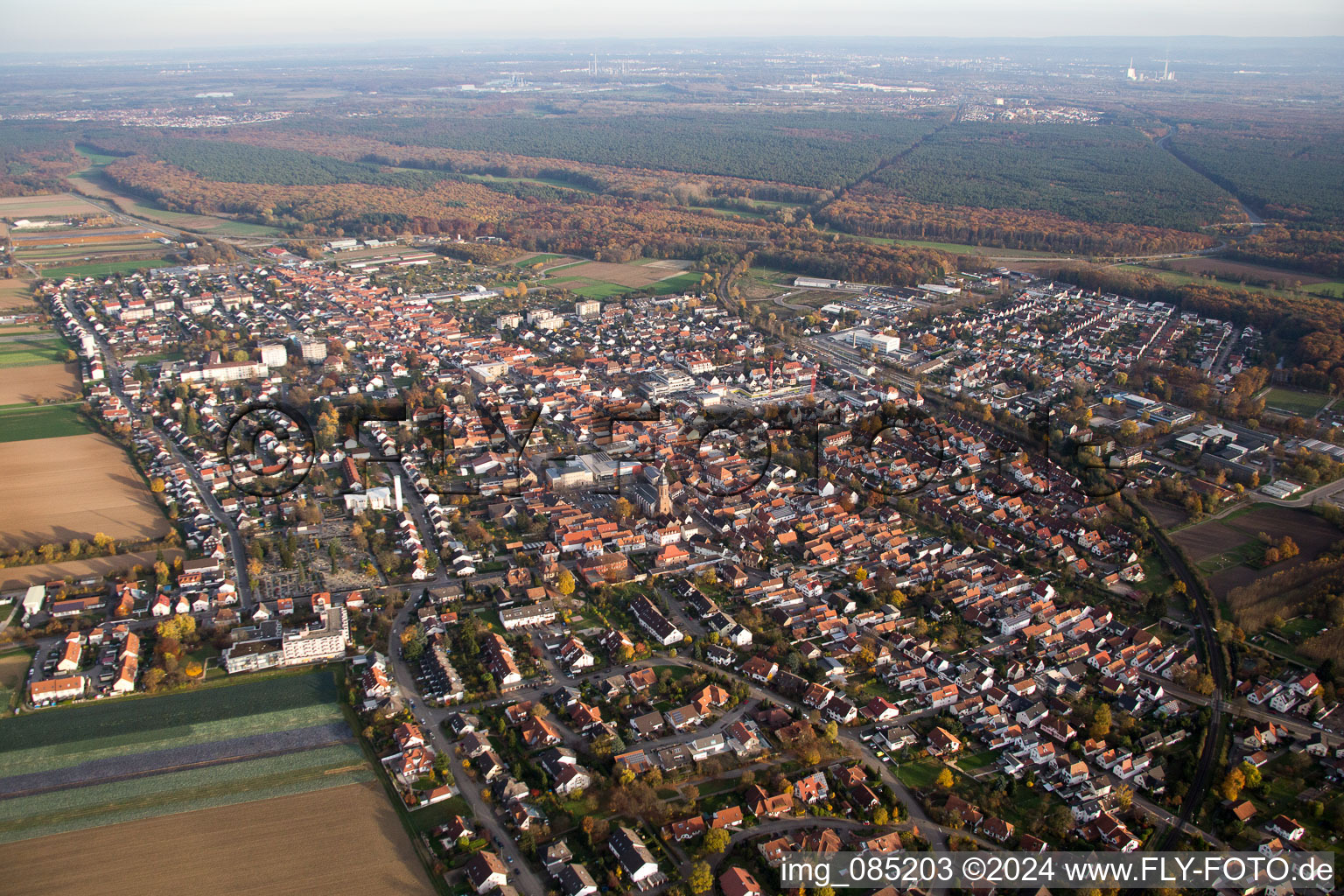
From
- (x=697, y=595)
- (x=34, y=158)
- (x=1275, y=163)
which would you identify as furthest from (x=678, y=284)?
(x=34, y=158)

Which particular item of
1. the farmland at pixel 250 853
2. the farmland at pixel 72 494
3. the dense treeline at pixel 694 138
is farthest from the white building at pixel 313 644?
the dense treeline at pixel 694 138

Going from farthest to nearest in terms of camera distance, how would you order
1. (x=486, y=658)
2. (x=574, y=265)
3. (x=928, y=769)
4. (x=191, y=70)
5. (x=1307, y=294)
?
(x=191, y=70), (x=574, y=265), (x=1307, y=294), (x=486, y=658), (x=928, y=769)

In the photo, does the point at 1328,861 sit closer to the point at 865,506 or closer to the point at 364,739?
the point at 865,506

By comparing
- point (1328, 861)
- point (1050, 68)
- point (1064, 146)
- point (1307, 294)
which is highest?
point (1050, 68)

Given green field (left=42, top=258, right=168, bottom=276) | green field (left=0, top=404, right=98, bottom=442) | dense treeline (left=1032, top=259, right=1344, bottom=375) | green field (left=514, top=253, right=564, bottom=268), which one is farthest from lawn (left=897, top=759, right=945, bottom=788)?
green field (left=42, top=258, right=168, bottom=276)

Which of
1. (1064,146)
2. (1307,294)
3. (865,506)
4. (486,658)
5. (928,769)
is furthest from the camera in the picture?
(1064,146)

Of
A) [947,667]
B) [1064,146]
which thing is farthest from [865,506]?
[1064,146]

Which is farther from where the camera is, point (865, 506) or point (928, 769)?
point (865, 506)
